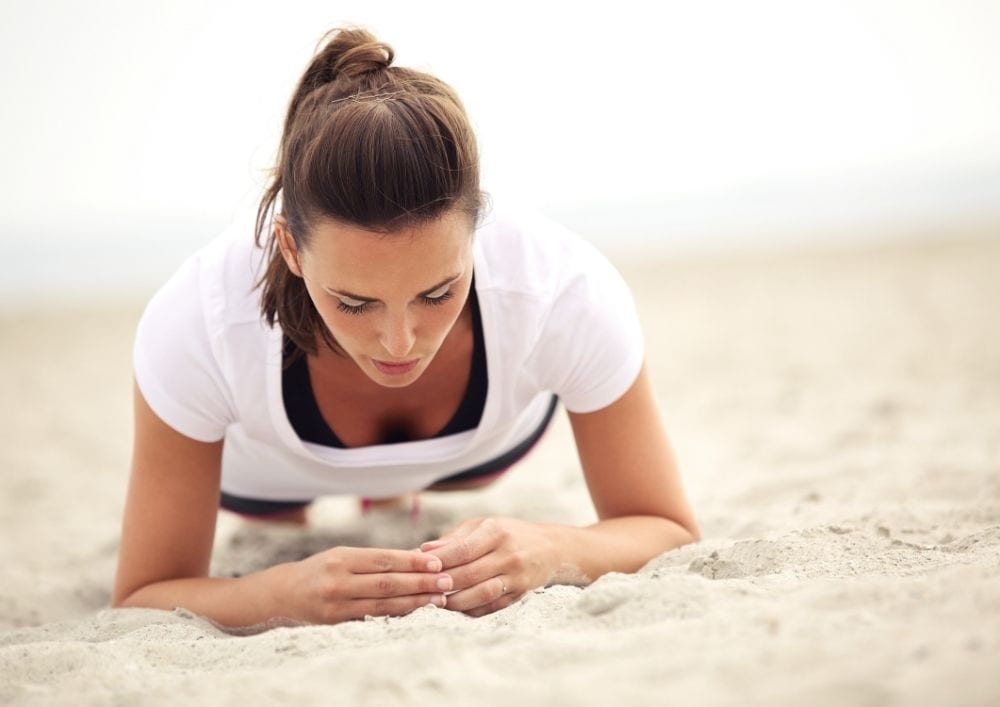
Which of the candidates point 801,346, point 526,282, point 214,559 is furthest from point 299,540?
point 801,346

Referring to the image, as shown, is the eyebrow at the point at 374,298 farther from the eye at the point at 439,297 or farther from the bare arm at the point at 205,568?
the bare arm at the point at 205,568

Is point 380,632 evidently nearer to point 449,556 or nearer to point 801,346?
point 449,556

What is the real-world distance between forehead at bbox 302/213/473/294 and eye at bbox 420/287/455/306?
4 centimetres

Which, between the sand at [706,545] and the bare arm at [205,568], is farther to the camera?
the bare arm at [205,568]

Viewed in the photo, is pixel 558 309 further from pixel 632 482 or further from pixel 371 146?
pixel 371 146

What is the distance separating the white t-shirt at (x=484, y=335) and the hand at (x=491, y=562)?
11.5 inches

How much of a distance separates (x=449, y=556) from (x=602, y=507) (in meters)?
0.51

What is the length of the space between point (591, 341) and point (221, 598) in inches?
34.9

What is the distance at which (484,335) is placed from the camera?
215cm

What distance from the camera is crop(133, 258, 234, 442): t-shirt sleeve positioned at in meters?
2.10

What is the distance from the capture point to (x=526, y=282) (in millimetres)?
2131

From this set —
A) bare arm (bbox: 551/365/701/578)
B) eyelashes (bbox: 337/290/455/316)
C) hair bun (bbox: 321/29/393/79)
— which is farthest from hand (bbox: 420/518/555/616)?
hair bun (bbox: 321/29/393/79)

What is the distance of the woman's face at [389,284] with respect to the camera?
1804mm

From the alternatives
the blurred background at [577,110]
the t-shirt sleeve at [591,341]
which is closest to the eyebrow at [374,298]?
the t-shirt sleeve at [591,341]
